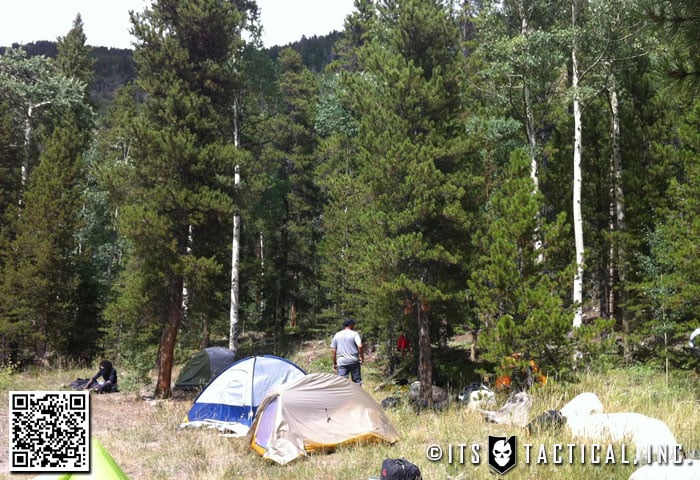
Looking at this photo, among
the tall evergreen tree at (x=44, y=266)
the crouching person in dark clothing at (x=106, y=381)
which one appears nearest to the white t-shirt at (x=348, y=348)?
the crouching person in dark clothing at (x=106, y=381)

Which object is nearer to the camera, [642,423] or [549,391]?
[642,423]

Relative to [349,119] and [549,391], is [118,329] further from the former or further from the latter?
[549,391]

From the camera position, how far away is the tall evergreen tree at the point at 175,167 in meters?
15.3

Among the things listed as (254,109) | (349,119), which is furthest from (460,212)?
(254,109)

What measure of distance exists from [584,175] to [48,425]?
20.2 metres

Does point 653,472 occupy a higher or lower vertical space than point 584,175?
lower

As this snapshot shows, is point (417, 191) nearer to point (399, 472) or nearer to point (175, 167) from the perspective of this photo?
point (175, 167)

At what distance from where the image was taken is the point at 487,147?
62.0 ft

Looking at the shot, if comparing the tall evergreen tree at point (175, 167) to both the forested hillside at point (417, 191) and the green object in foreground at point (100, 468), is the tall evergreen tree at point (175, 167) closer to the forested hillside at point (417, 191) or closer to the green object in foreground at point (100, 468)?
the forested hillside at point (417, 191)

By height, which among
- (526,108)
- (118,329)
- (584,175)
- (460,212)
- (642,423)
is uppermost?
(526,108)

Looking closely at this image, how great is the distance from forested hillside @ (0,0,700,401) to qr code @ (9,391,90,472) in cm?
949

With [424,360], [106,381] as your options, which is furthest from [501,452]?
[106,381]

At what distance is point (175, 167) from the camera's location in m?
15.8

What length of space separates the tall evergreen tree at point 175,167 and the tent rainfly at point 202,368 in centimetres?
144
